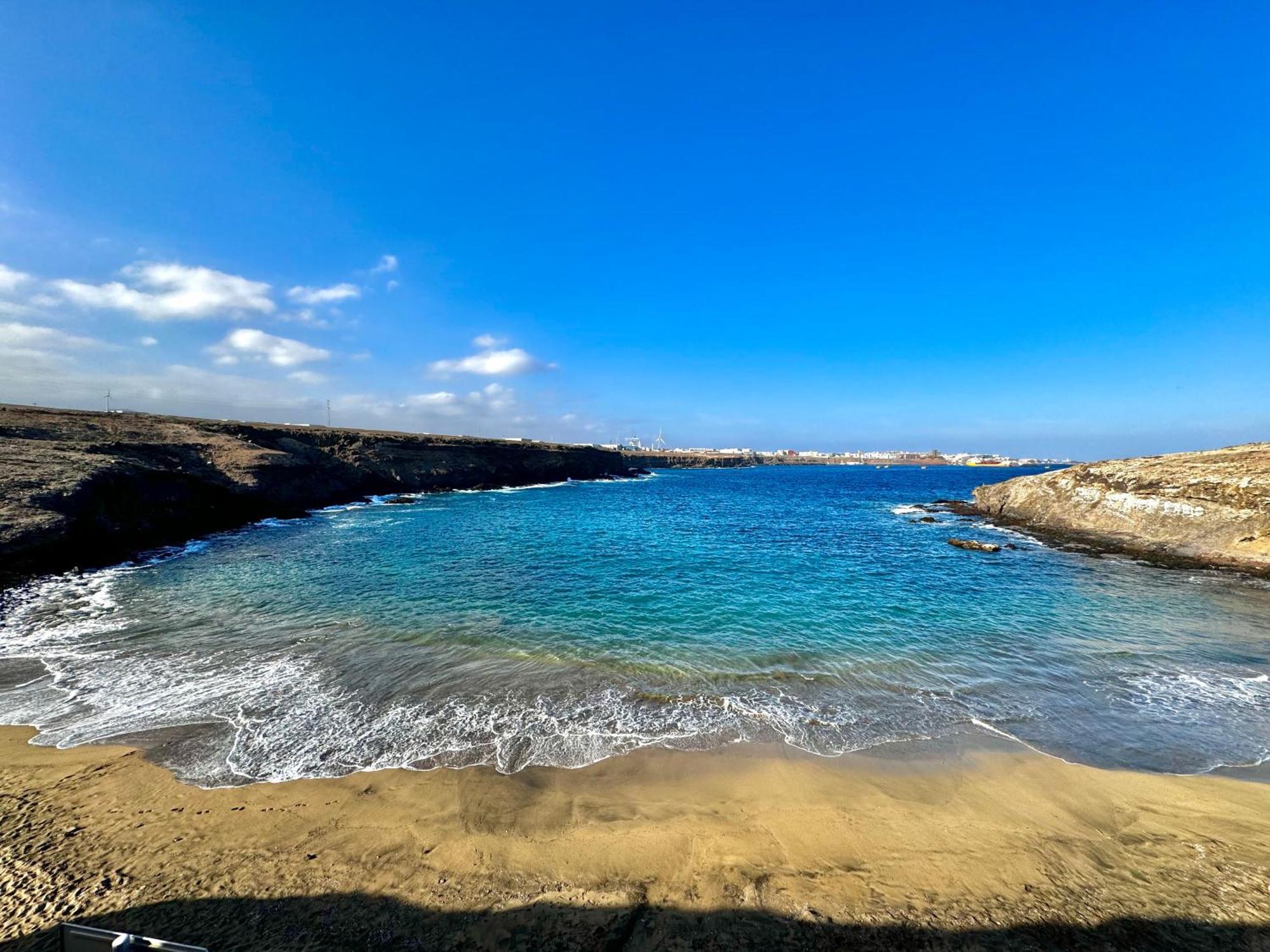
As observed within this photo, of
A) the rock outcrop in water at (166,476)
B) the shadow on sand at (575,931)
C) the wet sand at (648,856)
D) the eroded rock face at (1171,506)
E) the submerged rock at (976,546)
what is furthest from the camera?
the submerged rock at (976,546)

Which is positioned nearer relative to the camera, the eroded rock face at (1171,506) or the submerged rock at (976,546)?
the eroded rock face at (1171,506)

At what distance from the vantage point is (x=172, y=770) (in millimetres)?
8562

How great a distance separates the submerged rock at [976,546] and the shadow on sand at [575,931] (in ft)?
91.0

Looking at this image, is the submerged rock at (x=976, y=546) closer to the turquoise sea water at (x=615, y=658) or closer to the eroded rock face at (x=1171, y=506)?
the turquoise sea water at (x=615, y=658)

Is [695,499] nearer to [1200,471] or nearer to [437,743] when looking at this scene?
[1200,471]

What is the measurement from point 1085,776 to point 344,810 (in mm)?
13075

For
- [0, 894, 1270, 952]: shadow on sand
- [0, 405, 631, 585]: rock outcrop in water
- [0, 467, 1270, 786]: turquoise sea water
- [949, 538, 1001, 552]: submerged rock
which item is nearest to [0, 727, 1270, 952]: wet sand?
[0, 894, 1270, 952]: shadow on sand

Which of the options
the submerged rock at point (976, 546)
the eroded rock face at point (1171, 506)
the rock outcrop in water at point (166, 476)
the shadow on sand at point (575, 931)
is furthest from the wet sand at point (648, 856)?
the eroded rock face at point (1171, 506)

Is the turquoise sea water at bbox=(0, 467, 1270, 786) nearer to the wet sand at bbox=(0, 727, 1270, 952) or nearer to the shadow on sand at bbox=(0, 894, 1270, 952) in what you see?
the wet sand at bbox=(0, 727, 1270, 952)

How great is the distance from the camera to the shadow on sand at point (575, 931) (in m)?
5.23

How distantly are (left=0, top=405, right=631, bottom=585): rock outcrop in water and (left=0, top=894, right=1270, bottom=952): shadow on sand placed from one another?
2583 cm

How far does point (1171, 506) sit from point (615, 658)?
3882 centimetres

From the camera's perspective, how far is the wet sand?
5453 millimetres

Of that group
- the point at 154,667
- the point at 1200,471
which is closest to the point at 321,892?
the point at 154,667
